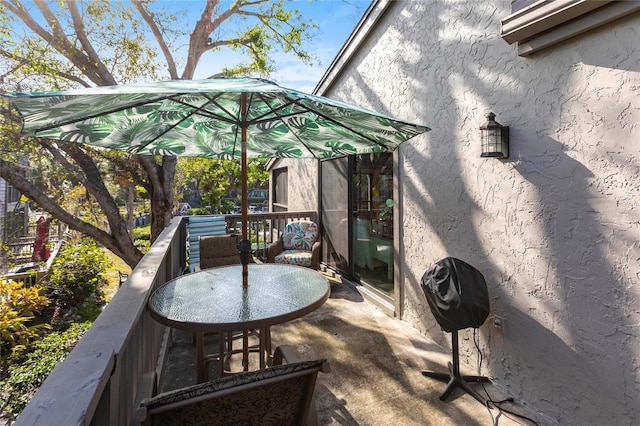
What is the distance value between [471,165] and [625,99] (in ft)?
3.69

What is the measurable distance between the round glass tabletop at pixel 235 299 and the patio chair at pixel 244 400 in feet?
1.86

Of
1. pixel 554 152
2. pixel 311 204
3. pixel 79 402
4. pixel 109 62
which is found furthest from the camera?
pixel 109 62

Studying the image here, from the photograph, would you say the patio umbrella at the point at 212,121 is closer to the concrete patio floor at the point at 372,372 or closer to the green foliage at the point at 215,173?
the concrete patio floor at the point at 372,372

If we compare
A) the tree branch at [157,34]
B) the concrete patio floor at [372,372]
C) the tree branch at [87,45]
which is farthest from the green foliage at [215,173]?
the concrete patio floor at [372,372]

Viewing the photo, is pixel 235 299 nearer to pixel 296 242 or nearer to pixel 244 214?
pixel 244 214

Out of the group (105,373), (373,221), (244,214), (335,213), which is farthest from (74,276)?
(105,373)

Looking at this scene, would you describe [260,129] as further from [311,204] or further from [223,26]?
[223,26]

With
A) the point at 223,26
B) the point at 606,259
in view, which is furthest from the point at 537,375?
the point at 223,26

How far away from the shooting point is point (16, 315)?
6.71m

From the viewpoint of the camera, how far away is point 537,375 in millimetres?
2334

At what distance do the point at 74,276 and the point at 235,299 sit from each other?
34.6ft

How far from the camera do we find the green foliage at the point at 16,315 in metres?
6.18

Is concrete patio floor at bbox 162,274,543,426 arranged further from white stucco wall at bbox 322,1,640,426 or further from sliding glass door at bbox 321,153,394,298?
sliding glass door at bbox 321,153,394,298

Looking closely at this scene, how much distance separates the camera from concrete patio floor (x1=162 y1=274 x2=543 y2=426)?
7.48 feet
